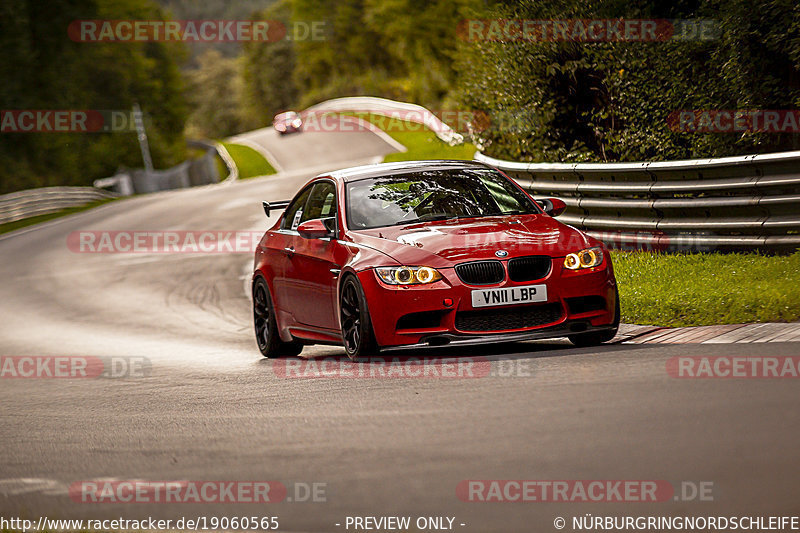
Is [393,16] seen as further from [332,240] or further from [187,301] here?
[332,240]

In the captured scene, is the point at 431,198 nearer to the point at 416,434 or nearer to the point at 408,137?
the point at 416,434

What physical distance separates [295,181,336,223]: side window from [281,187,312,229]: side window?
3.5 inches

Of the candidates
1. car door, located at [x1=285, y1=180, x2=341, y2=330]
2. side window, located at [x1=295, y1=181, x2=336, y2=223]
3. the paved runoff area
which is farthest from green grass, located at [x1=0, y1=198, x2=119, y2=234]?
the paved runoff area

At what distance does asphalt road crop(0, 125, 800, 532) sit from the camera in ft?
16.8

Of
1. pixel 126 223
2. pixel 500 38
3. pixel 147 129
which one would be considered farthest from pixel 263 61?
pixel 500 38

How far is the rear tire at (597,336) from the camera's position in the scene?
923 cm

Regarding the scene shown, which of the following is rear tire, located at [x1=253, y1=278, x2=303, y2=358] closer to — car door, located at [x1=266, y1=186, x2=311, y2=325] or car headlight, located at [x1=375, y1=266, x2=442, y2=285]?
car door, located at [x1=266, y1=186, x2=311, y2=325]

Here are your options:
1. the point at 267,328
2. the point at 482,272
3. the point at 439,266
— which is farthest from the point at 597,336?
the point at 267,328

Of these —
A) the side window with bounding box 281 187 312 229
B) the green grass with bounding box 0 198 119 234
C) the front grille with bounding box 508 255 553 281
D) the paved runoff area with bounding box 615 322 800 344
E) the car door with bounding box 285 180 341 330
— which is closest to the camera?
the paved runoff area with bounding box 615 322 800 344

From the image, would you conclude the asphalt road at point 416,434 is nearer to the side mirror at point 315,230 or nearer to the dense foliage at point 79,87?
the side mirror at point 315,230

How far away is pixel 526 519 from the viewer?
15.6 feet

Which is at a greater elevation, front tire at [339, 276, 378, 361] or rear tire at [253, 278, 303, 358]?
front tire at [339, 276, 378, 361]

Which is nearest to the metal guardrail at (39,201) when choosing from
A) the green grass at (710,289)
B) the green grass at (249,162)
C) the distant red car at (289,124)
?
the green grass at (249,162)

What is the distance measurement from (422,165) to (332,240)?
1212 millimetres
